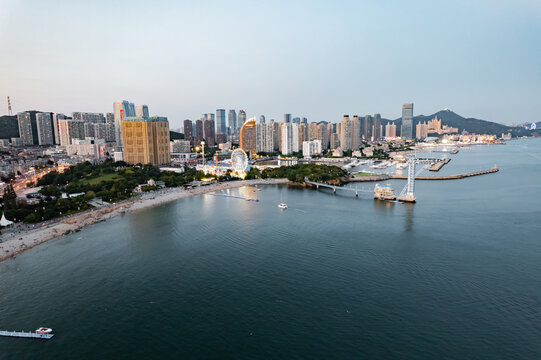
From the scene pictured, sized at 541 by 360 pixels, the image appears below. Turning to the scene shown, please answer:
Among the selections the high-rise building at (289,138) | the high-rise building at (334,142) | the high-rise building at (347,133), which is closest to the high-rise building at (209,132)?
the high-rise building at (289,138)

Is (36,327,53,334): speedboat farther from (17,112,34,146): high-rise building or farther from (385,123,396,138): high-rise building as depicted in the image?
(385,123,396,138): high-rise building

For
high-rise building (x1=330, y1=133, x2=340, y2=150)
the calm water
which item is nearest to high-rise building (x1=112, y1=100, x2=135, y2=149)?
high-rise building (x1=330, y1=133, x2=340, y2=150)

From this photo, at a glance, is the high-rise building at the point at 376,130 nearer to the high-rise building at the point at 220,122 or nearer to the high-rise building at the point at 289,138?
the high-rise building at the point at 220,122

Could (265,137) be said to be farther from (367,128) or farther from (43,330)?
(367,128)

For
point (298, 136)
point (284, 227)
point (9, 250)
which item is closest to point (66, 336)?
point (9, 250)

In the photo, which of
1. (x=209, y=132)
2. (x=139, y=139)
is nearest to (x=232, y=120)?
(x=209, y=132)
